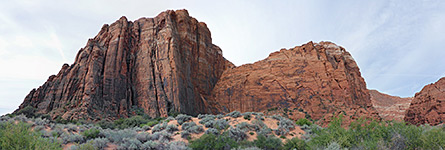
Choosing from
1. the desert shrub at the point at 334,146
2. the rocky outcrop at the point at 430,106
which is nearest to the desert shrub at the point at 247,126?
the desert shrub at the point at 334,146

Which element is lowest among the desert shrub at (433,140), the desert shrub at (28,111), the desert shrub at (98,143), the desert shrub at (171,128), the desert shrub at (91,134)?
the desert shrub at (433,140)

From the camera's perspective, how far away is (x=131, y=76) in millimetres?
43375

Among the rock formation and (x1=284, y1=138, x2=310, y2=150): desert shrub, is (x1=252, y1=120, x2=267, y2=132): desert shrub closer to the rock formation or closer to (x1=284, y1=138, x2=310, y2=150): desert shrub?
(x1=284, y1=138, x2=310, y2=150): desert shrub

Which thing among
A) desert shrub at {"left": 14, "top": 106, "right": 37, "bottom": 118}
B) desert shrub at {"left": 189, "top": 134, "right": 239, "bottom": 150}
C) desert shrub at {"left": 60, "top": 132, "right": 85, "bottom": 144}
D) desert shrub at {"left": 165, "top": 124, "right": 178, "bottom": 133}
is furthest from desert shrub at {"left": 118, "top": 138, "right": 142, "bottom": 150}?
desert shrub at {"left": 14, "top": 106, "right": 37, "bottom": 118}

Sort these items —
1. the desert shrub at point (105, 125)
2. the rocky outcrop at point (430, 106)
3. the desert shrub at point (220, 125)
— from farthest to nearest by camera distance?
1. the rocky outcrop at point (430, 106)
2. the desert shrub at point (105, 125)
3. the desert shrub at point (220, 125)

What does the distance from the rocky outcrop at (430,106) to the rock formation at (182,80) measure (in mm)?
4797

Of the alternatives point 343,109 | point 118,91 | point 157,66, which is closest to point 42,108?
point 118,91

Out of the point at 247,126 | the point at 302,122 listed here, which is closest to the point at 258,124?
the point at 247,126

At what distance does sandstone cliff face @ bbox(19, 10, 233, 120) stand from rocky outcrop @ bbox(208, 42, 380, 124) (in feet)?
25.7

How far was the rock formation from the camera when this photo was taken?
38.2m

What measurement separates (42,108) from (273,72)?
41069 mm

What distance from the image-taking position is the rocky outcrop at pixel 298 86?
44906mm

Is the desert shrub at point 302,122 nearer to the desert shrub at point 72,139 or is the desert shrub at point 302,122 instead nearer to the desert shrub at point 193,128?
the desert shrub at point 193,128

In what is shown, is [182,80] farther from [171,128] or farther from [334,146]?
[334,146]
